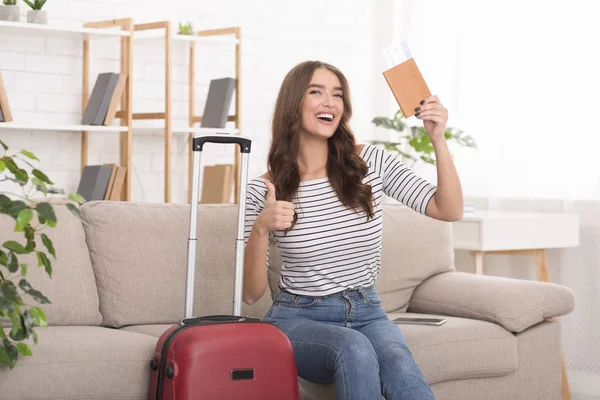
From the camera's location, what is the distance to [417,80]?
2420 millimetres

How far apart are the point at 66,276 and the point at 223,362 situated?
2.48 feet

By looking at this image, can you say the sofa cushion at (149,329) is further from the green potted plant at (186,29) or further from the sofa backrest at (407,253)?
the green potted plant at (186,29)

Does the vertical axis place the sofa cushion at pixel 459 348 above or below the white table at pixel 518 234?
below

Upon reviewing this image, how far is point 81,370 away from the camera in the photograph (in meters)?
2.26

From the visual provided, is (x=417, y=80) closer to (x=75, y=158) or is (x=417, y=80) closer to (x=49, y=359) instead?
(x=49, y=359)

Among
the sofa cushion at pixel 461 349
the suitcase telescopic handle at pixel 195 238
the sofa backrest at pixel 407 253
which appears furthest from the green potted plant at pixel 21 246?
the sofa backrest at pixel 407 253

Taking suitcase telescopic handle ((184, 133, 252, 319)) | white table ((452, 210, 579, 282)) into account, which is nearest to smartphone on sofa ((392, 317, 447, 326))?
suitcase telescopic handle ((184, 133, 252, 319))

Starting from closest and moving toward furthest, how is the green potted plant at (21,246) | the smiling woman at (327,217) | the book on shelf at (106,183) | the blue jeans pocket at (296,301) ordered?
the green potted plant at (21,246) < the smiling woman at (327,217) < the blue jeans pocket at (296,301) < the book on shelf at (106,183)

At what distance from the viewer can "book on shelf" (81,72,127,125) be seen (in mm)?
4246

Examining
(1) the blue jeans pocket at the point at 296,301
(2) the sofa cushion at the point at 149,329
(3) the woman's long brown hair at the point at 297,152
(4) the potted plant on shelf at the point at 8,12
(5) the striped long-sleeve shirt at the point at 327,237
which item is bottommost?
(2) the sofa cushion at the point at 149,329

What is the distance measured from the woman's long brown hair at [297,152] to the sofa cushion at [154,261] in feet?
1.46

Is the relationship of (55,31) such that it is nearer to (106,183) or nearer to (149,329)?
(106,183)

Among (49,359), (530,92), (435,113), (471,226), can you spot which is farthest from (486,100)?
(49,359)

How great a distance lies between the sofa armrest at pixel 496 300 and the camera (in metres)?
2.95
